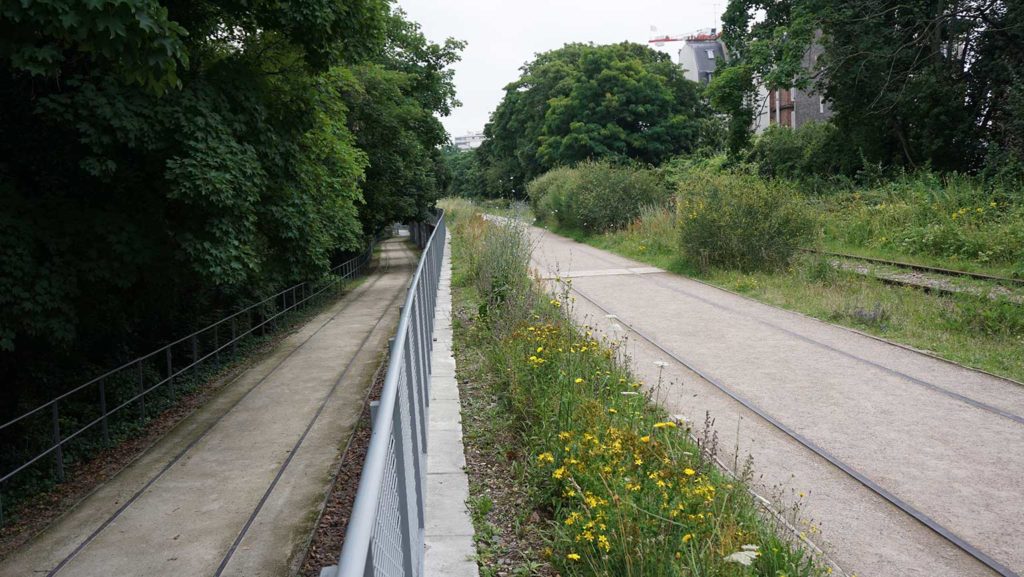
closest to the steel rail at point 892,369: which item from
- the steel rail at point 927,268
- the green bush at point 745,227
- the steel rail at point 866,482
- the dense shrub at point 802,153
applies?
the steel rail at point 866,482

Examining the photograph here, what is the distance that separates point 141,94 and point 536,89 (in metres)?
59.5

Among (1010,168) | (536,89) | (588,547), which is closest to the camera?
(588,547)

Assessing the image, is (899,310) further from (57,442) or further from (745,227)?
(57,442)

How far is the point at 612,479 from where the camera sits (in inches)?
165

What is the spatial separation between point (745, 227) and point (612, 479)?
13133 mm

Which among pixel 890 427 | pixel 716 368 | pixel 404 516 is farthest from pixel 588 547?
pixel 716 368

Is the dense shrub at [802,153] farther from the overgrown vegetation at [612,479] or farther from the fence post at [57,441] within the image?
the fence post at [57,441]

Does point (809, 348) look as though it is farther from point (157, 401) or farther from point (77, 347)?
point (77, 347)

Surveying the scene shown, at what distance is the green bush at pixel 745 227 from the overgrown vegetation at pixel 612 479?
361 inches

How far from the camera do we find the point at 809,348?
377 inches

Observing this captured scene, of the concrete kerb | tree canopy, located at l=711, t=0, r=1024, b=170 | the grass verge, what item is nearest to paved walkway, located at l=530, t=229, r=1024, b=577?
the grass verge

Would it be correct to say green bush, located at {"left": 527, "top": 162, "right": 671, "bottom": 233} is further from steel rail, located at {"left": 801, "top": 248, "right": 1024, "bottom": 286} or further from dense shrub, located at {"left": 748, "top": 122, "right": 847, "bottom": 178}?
steel rail, located at {"left": 801, "top": 248, "right": 1024, "bottom": 286}

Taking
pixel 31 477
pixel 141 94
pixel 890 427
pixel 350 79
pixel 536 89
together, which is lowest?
pixel 31 477

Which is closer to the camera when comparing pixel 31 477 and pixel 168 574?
Answer: pixel 168 574
